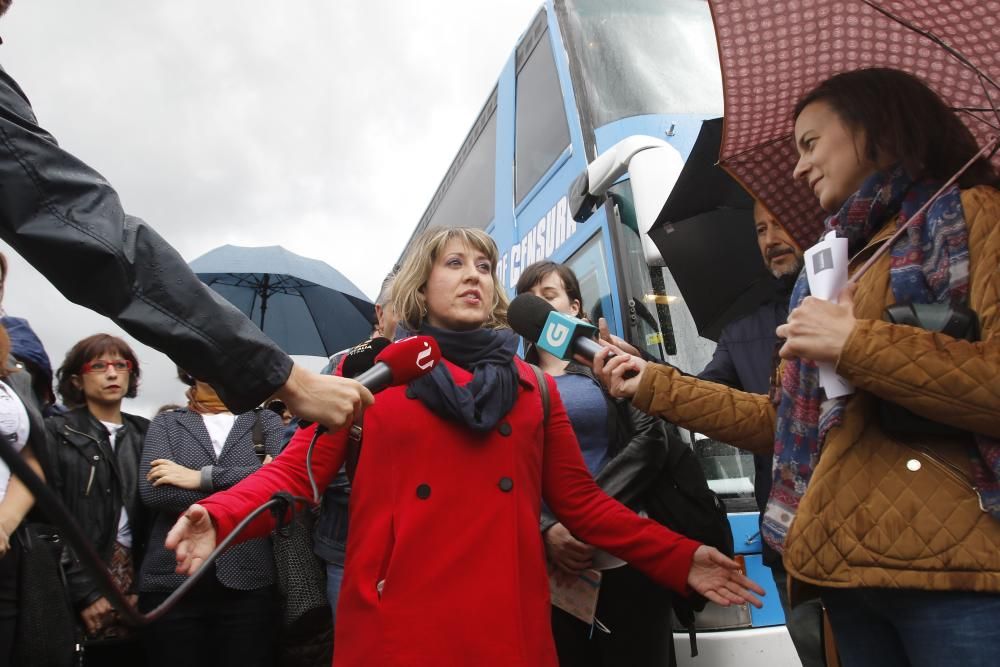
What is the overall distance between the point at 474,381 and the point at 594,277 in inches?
78.0

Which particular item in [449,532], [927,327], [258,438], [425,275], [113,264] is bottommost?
[449,532]

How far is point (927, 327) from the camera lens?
4.88ft

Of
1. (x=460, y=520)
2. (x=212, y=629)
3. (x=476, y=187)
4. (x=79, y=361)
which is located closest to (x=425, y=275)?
(x=460, y=520)

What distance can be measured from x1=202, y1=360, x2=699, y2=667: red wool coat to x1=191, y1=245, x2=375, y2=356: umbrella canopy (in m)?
3.33

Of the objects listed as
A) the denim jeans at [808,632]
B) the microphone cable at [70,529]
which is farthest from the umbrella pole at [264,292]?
the microphone cable at [70,529]

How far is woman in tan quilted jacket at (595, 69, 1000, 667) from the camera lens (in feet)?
4.67

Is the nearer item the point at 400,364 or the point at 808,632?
the point at 400,364

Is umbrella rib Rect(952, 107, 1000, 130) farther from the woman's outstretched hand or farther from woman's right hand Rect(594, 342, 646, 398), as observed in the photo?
the woman's outstretched hand

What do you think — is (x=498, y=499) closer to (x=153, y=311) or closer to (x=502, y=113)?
(x=153, y=311)

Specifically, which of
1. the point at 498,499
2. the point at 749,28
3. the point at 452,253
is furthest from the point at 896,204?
the point at 452,253

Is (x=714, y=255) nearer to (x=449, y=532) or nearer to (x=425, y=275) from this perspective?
(x=425, y=275)

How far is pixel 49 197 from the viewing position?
4.61 feet

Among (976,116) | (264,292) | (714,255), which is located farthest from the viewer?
(264,292)

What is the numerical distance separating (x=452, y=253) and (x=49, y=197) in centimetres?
144
